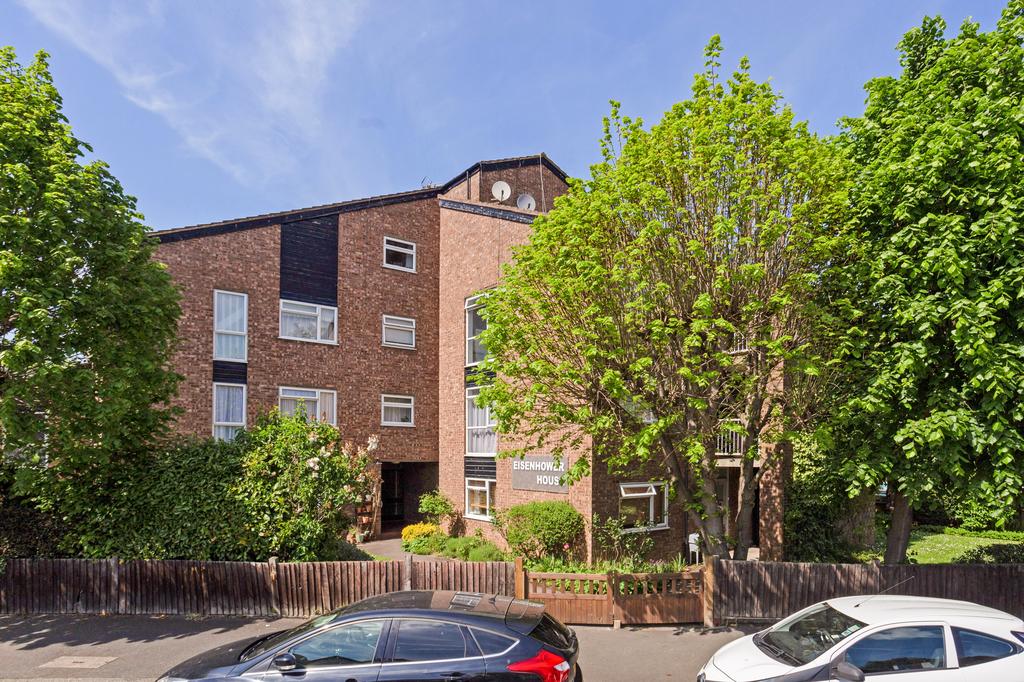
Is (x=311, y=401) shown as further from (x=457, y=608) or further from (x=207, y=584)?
(x=457, y=608)

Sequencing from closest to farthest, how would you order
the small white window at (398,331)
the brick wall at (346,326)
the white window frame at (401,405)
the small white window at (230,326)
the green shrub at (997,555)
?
the green shrub at (997,555), the brick wall at (346,326), the small white window at (230,326), the white window frame at (401,405), the small white window at (398,331)

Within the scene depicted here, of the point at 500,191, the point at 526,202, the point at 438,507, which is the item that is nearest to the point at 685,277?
the point at 438,507

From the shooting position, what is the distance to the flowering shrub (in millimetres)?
11523

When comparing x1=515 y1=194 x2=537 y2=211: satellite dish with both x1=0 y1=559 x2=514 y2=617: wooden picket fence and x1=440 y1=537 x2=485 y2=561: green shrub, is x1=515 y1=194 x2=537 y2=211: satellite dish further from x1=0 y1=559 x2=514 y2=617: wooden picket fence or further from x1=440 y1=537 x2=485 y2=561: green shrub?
x1=0 y1=559 x2=514 y2=617: wooden picket fence

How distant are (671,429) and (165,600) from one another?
9157mm

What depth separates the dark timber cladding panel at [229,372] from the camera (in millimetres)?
17891

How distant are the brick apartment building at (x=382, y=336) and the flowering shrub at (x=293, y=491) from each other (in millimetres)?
5389

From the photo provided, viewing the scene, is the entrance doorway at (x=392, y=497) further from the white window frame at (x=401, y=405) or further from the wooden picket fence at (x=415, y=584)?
the wooden picket fence at (x=415, y=584)

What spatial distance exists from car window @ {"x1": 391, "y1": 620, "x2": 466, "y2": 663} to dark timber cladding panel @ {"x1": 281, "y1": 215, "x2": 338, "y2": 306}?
1468 centimetres

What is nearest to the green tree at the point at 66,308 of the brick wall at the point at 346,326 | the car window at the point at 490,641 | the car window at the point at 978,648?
the brick wall at the point at 346,326

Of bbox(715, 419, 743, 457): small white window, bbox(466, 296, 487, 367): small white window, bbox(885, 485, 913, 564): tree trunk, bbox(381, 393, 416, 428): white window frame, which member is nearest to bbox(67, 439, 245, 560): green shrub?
bbox(466, 296, 487, 367): small white window

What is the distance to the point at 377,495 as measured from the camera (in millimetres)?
19547

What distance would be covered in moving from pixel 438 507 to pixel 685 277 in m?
11.2

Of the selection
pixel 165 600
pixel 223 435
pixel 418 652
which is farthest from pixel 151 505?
pixel 418 652
